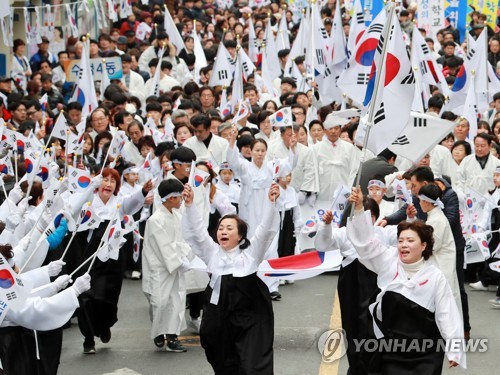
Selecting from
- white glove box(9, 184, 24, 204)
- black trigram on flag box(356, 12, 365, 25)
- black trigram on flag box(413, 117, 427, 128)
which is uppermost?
black trigram on flag box(356, 12, 365, 25)

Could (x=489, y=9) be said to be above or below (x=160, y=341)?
above

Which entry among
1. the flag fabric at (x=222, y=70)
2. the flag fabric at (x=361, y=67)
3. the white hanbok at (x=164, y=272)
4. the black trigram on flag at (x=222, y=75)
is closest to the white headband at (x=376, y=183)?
the flag fabric at (x=361, y=67)

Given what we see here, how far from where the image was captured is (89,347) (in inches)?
448

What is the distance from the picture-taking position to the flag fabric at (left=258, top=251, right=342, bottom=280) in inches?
367

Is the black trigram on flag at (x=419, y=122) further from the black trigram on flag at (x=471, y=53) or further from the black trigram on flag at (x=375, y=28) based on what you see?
the black trigram on flag at (x=471, y=53)

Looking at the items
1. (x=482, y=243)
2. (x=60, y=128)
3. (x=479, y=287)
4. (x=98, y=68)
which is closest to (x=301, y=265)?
(x=60, y=128)

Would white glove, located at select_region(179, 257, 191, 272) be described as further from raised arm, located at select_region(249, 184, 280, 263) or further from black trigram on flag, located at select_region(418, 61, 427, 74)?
black trigram on flag, located at select_region(418, 61, 427, 74)

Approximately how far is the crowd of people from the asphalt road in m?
0.23

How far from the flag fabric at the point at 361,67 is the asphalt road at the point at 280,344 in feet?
7.47

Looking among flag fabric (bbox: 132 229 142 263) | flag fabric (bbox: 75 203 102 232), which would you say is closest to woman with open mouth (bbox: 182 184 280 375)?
flag fabric (bbox: 75 203 102 232)

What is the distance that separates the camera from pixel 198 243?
9.41 m

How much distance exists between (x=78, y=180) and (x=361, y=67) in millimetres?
3165

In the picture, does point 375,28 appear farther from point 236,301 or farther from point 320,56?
point 320,56

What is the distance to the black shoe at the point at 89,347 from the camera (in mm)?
11359
